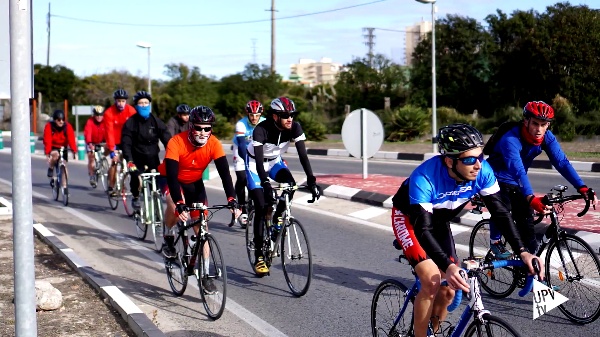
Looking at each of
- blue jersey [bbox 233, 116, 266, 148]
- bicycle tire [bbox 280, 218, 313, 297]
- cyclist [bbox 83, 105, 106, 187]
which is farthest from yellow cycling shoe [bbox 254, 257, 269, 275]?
cyclist [bbox 83, 105, 106, 187]

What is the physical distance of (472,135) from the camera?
177 inches

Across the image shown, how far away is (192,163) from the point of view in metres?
7.98

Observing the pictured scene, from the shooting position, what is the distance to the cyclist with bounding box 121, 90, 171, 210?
1175 cm

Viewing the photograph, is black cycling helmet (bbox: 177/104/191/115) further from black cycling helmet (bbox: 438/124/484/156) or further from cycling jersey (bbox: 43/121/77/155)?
black cycling helmet (bbox: 438/124/484/156)

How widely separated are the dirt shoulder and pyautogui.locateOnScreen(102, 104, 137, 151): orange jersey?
4635 millimetres

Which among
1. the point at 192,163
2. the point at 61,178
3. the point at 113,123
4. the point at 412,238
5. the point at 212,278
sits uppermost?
the point at 113,123

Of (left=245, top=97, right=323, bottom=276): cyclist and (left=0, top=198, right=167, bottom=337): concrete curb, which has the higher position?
(left=245, top=97, right=323, bottom=276): cyclist

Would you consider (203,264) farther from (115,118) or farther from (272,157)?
(115,118)

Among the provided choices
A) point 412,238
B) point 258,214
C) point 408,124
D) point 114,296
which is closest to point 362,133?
point 258,214

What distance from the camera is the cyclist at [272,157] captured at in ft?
26.6

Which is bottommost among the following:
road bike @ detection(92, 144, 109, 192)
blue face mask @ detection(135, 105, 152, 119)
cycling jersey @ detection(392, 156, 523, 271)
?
road bike @ detection(92, 144, 109, 192)

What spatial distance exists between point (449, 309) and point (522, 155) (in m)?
2.69

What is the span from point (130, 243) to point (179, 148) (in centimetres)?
358

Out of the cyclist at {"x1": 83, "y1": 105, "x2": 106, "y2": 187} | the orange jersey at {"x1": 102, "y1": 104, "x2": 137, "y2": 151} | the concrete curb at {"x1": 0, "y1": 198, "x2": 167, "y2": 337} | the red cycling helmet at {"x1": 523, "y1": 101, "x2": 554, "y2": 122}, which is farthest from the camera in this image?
the cyclist at {"x1": 83, "y1": 105, "x2": 106, "y2": 187}
